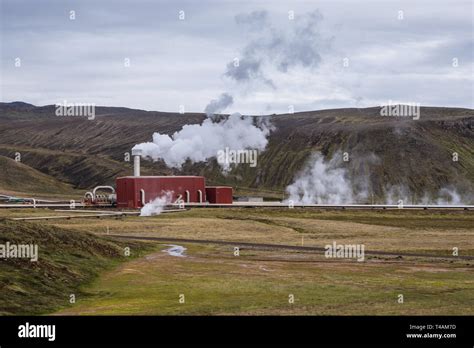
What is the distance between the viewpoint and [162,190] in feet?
577

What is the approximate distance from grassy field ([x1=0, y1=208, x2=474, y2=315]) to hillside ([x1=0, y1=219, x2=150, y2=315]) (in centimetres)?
149

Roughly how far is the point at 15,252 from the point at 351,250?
42615 millimetres

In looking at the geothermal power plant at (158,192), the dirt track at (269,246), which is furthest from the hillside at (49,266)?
the geothermal power plant at (158,192)

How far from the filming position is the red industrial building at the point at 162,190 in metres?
172

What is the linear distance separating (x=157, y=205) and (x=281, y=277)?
101 metres

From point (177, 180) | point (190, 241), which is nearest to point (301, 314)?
point (190, 241)

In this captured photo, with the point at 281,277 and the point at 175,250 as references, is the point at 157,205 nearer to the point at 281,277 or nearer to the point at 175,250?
the point at 175,250

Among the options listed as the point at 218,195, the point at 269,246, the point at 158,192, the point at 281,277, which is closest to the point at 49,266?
the point at 281,277

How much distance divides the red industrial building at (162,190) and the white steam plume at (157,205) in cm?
48

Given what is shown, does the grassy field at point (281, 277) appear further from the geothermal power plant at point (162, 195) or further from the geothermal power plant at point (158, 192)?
the geothermal power plant at point (162, 195)

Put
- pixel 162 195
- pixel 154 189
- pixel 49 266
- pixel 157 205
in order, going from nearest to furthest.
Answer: pixel 49 266
pixel 157 205
pixel 154 189
pixel 162 195

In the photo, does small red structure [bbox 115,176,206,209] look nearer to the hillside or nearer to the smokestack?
the smokestack

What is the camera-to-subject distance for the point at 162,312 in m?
51.3
